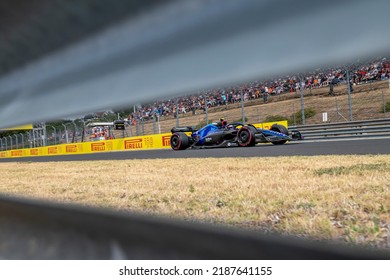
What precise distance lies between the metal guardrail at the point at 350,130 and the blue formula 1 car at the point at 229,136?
3.11 meters

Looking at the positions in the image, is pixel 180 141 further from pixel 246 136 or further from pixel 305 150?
pixel 305 150

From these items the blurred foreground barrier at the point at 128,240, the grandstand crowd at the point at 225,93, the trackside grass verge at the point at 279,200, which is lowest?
the trackside grass verge at the point at 279,200

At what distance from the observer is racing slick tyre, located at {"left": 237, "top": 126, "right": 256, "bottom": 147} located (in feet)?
43.1

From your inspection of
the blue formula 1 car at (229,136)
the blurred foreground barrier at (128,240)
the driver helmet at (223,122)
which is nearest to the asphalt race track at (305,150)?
the blue formula 1 car at (229,136)

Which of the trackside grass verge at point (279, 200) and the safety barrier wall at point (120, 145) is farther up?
the safety barrier wall at point (120, 145)

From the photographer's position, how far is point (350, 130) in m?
16.4

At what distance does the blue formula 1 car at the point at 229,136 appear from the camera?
13.3 m

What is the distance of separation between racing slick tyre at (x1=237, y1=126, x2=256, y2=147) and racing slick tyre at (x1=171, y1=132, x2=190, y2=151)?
2.40 metres

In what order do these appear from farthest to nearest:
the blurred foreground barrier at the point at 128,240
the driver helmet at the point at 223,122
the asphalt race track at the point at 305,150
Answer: the driver helmet at the point at 223,122 → the asphalt race track at the point at 305,150 → the blurred foreground barrier at the point at 128,240

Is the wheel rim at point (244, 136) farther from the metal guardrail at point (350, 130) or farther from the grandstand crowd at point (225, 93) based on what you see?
the metal guardrail at point (350, 130)

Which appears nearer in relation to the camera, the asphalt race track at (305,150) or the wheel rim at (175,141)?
the asphalt race track at (305,150)

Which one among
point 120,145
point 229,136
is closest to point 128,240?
point 229,136

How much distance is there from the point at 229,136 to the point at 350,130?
5771 mm
